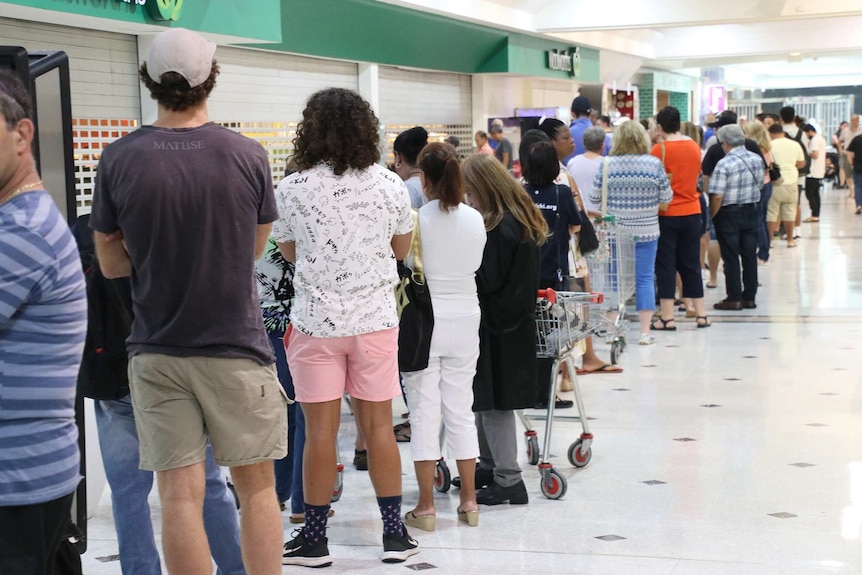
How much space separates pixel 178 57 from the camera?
290 cm

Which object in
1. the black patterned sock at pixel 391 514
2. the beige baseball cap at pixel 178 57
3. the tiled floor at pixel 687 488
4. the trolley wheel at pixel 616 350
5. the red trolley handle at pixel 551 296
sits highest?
the beige baseball cap at pixel 178 57

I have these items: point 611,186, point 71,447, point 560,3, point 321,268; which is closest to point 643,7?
point 560,3

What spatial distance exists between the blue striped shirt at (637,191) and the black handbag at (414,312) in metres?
4.17

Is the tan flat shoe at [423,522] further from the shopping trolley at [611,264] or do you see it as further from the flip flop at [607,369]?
the flip flop at [607,369]

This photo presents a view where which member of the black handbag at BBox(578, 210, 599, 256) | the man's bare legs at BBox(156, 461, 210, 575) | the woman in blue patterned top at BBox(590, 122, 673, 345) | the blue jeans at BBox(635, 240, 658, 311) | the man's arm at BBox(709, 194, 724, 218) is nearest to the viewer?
the man's bare legs at BBox(156, 461, 210, 575)

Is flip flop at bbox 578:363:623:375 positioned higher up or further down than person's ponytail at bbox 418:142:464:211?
further down

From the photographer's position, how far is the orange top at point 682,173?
29.3 ft

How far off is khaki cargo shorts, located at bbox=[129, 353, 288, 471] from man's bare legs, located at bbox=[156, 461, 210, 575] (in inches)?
1.8

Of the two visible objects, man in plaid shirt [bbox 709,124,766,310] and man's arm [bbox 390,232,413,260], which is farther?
man in plaid shirt [bbox 709,124,766,310]

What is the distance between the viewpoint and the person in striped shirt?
2117mm

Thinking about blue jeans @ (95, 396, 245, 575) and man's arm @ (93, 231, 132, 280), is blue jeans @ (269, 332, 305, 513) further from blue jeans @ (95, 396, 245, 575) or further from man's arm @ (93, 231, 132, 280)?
man's arm @ (93, 231, 132, 280)

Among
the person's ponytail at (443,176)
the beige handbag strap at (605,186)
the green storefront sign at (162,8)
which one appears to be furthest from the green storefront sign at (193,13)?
the person's ponytail at (443,176)

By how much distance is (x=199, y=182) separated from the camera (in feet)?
9.45

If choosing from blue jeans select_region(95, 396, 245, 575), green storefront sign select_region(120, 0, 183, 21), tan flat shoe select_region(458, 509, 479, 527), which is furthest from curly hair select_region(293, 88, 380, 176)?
green storefront sign select_region(120, 0, 183, 21)
